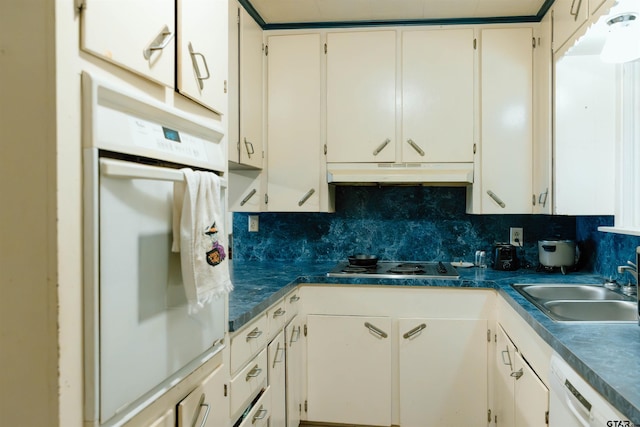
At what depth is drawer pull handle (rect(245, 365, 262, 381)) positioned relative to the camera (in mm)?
1594

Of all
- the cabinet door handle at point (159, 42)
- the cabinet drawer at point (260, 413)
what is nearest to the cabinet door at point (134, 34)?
the cabinet door handle at point (159, 42)

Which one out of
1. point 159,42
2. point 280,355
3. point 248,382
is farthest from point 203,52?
point 280,355

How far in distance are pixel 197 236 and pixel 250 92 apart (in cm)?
164

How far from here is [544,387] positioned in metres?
1.44

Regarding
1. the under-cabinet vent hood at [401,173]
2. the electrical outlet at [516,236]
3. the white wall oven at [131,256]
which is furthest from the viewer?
the electrical outlet at [516,236]

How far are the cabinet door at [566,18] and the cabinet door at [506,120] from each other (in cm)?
26

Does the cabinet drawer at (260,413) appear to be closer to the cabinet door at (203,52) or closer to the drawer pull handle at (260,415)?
the drawer pull handle at (260,415)

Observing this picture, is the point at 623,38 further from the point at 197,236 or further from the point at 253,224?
the point at 253,224

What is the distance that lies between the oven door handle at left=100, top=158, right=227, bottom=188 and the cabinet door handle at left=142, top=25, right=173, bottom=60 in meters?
0.25

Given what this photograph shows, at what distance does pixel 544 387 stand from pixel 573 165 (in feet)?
4.14

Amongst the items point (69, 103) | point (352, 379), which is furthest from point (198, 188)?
point (352, 379)

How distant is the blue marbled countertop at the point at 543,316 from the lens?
98cm

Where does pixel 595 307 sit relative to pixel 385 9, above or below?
below

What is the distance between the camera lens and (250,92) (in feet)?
8.10
